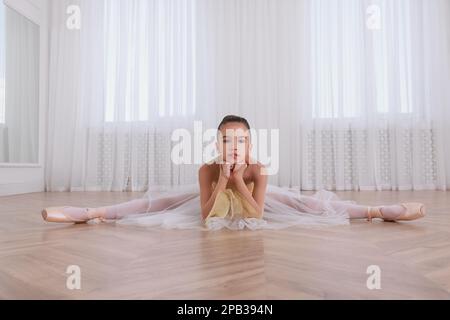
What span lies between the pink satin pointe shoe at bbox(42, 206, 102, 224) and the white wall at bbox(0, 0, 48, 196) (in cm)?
206

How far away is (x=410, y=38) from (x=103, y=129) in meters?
3.59

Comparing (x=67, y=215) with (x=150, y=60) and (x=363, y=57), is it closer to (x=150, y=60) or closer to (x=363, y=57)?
(x=150, y=60)

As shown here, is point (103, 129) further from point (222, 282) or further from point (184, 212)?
point (222, 282)

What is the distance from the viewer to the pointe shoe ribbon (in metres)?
1.52

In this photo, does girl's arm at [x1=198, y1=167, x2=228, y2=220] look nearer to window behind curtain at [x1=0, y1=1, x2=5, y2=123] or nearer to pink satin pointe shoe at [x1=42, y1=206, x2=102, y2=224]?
pink satin pointe shoe at [x1=42, y1=206, x2=102, y2=224]

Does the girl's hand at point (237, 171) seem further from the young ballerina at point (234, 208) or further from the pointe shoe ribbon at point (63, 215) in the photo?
the pointe shoe ribbon at point (63, 215)

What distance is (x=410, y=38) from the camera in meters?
3.79

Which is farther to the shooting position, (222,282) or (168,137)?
(168,137)

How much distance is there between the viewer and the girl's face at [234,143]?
145cm

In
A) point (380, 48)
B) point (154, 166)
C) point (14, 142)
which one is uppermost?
point (380, 48)

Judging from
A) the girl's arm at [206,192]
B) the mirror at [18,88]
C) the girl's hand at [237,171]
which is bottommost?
the girl's arm at [206,192]

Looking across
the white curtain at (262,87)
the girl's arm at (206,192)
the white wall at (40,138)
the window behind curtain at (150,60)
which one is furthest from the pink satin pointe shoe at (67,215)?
the window behind curtain at (150,60)

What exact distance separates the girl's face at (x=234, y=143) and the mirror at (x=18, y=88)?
2612 mm
